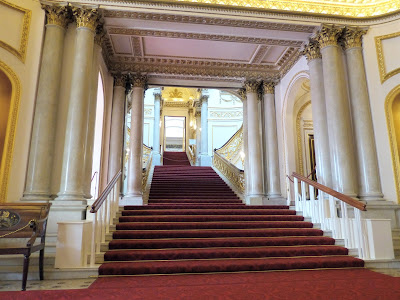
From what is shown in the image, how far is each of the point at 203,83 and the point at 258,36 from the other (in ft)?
8.93

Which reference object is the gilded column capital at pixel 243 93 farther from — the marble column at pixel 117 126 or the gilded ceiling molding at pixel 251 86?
the marble column at pixel 117 126

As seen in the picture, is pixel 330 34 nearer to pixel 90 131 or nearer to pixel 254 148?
pixel 254 148

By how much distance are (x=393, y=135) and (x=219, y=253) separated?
4.13 metres

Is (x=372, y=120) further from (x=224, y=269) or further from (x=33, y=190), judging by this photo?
(x=33, y=190)

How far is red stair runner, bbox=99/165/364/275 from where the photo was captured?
409cm

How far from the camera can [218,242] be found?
190 inches

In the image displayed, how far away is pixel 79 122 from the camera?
17.4 ft

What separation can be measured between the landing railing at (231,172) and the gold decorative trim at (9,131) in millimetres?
6241

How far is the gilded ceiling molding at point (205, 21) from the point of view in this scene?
20.1ft

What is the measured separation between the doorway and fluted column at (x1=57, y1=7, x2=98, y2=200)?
13.1m

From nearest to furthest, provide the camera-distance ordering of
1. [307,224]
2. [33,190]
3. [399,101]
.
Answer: [33,190]
[307,224]
[399,101]

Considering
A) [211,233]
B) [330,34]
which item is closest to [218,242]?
[211,233]

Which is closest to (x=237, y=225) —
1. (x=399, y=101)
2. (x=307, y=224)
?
(x=307, y=224)

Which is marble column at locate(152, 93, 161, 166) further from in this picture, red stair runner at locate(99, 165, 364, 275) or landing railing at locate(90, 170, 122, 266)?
landing railing at locate(90, 170, 122, 266)
